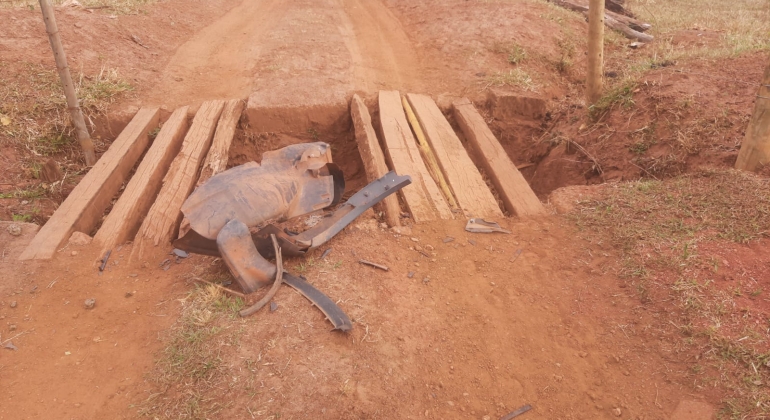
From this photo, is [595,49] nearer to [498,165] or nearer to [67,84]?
[498,165]

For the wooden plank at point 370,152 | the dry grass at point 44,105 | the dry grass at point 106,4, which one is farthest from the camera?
the dry grass at point 106,4

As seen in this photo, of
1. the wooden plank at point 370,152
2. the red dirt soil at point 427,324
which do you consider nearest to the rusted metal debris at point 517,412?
the red dirt soil at point 427,324

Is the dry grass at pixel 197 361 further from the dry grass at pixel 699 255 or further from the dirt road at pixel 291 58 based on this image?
the dirt road at pixel 291 58

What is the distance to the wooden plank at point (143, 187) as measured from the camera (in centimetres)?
323

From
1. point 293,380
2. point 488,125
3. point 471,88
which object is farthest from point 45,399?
point 471,88

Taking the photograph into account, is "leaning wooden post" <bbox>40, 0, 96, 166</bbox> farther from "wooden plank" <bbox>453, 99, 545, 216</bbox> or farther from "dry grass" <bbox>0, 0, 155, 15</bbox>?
"wooden plank" <bbox>453, 99, 545, 216</bbox>

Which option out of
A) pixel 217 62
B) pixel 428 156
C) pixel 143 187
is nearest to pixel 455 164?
pixel 428 156

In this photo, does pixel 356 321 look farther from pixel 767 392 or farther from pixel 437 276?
pixel 767 392

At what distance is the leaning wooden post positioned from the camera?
12.4 feet

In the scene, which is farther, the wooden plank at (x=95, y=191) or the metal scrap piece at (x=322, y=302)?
the wooden plank at (x=95, y=191)

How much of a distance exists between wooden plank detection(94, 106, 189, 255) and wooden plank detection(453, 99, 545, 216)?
2.58 metres

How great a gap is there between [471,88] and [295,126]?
1889 millimetres

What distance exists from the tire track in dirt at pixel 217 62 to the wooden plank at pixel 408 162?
155 cm

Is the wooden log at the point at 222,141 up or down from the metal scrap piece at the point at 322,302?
up
